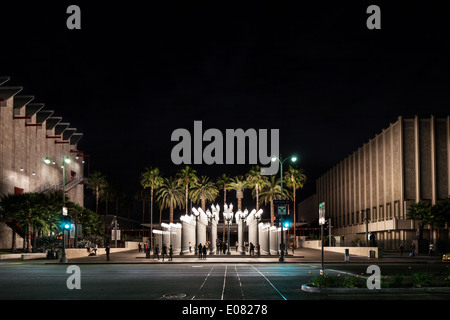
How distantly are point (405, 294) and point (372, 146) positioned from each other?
76.9m

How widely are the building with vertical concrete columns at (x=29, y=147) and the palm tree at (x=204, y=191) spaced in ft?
78.6

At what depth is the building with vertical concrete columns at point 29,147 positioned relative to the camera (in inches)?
3066

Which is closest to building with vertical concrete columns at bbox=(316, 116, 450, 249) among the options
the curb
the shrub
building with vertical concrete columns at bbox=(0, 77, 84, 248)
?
building with vertical concrete columns at bbox=(0, 77, 84, 248)

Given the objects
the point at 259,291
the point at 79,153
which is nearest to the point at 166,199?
the point at 79,153

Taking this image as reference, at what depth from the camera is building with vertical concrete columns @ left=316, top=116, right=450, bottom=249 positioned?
75.4m

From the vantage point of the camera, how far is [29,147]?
286 feet

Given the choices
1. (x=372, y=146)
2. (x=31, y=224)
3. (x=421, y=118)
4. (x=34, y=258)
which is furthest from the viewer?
(x=372, y=146)

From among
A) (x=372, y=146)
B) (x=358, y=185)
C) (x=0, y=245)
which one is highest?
(x=372, y=146)

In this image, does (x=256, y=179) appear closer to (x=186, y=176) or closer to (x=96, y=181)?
(x=186, y=176)

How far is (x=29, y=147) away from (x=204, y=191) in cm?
4131

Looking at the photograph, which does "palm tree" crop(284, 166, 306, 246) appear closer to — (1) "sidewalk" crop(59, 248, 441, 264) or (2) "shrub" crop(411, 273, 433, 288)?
(1) "sidewalk" crop(59, 248, 441, 264)

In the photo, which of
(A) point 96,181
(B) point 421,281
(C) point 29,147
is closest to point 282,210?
(B) point 421,281

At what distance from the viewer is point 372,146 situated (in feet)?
302
